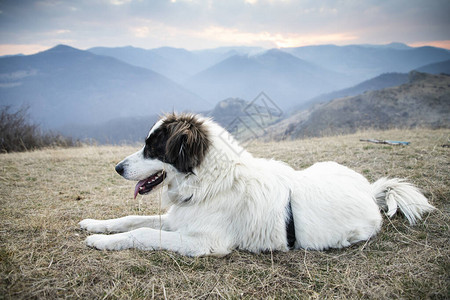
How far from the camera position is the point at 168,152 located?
3100mm

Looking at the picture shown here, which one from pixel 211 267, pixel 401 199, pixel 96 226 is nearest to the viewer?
pixel 211 267

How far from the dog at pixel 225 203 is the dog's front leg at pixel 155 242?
1 centimetres

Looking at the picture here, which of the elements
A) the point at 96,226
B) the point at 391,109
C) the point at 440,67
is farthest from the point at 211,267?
the point at 440,67

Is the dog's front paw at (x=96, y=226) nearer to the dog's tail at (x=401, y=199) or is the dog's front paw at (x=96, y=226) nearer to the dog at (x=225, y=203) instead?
the dog at (x=225, y=203)

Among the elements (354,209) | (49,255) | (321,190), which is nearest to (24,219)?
(49,255)

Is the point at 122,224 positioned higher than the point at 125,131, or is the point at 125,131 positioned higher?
the point at 122,224

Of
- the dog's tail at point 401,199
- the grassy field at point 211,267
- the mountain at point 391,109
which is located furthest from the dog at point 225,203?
the mountain at point 391,109

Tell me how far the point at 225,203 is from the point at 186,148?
840 mm

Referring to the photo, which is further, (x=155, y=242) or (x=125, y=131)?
(x=125, y=131)

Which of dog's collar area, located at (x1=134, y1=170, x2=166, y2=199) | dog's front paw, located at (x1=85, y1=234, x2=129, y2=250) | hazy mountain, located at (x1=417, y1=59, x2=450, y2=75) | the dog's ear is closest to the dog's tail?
the dog's ear

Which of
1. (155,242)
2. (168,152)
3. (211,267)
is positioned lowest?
(211,267)

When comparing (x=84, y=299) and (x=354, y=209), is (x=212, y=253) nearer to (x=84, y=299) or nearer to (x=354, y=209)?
(x=84, y=299)

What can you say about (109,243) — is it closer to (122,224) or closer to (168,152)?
(122,224)

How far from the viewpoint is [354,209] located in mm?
3178
